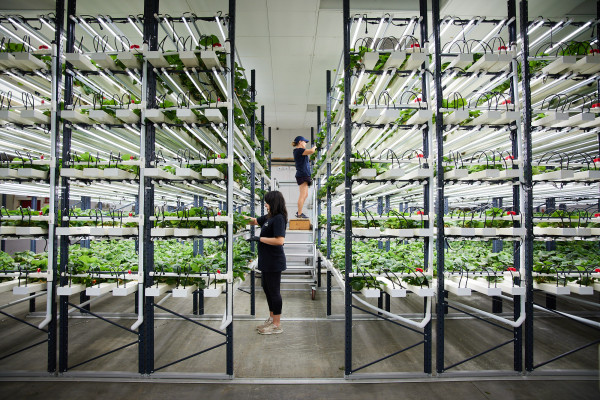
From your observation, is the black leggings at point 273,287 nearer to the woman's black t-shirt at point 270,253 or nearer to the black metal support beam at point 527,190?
the woman's black t-shirt at point 270,253

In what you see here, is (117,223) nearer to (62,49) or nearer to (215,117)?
(215,117)

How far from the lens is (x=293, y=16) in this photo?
190 inches

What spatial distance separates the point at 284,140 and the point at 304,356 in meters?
8.50

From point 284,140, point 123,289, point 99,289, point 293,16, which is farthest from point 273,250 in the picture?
point 284,140

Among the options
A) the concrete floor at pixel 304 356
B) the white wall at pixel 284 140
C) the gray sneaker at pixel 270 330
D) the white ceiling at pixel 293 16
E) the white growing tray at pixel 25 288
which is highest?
the white ceiling at pixel 293 16

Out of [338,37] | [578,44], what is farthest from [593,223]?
[338,37]

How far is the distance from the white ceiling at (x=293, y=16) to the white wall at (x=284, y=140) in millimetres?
3986

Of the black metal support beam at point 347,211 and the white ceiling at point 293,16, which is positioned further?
the white ceiling at point 293,16

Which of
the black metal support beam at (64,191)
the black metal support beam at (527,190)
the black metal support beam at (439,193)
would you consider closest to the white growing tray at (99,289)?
the black metal support beam at (64,191)

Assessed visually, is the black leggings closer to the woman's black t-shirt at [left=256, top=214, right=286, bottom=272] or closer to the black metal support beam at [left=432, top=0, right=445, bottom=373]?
the woman's black t-shirt at [left=256, top=214, right=286, bottom=272]

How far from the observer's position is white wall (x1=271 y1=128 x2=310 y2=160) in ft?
36.1

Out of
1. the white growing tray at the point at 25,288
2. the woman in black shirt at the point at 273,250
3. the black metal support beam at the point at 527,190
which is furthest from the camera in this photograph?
the woman in black shirt at the point at 273,250

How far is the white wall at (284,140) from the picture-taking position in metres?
11.0

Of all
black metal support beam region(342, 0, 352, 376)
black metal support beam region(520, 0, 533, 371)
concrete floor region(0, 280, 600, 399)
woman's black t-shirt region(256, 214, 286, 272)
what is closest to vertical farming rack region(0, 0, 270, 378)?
concrete floor region(0, 280, 600, 399)
